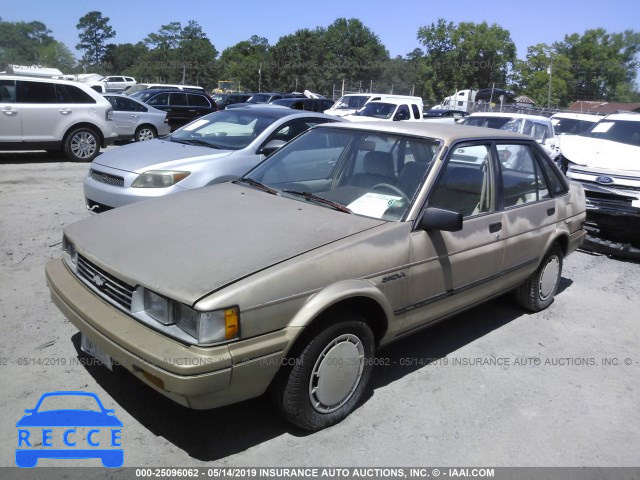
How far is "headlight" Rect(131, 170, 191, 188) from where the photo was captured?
5.79 m

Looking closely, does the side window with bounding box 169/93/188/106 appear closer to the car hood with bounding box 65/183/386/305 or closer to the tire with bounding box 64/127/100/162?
the tire with bounding box 64/127/100/162

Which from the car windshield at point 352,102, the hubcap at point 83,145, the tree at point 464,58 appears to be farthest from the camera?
the tree at point 464,58

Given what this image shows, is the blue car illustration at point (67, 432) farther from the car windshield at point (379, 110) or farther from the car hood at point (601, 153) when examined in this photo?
the car windshield at point (379, 110)

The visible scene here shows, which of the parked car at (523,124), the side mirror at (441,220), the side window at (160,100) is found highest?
the side window at (160,100)

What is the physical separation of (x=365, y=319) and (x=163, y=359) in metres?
1.24

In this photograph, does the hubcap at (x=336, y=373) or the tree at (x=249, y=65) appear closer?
the hubcap at (x=336, y=373)

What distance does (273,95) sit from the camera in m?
26.6

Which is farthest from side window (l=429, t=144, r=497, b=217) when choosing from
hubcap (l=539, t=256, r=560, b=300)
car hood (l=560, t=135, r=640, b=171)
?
car hood (l=560, t=135, r=640, b=171)

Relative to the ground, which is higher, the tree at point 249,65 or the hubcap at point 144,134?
the tree at point 249,65

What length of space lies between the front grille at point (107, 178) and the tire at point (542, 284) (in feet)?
14.0

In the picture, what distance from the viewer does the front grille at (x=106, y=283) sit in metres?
2.81

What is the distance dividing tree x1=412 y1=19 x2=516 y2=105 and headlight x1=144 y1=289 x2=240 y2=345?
67805 millimetres

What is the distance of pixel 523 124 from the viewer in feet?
38.3

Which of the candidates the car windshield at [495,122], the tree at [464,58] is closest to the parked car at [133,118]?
the car windshield at [495,122]
